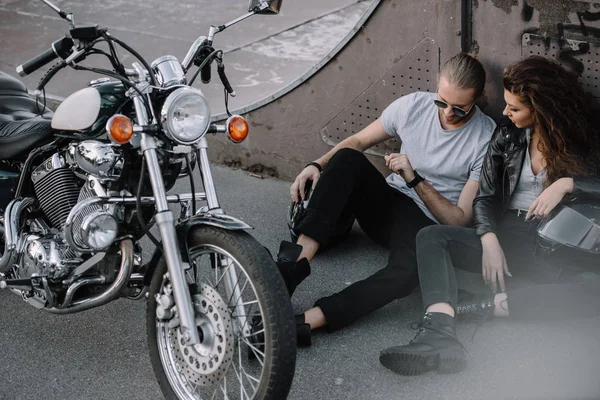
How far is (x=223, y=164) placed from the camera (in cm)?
582

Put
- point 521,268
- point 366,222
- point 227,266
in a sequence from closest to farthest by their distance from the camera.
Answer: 1. point 227,266
2. point 521,268
3. point 366,222

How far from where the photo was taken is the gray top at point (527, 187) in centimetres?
385

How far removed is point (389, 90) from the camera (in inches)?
192

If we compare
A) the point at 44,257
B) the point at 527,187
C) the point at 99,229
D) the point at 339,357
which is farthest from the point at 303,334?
the point at 527,187

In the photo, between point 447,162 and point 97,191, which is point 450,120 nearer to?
point 447,162

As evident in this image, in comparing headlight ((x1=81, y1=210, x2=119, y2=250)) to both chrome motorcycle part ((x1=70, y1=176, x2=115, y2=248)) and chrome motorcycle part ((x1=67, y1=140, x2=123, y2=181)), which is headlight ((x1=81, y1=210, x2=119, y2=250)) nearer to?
chrome motorcycle part ((x1=70, y1=176, x2=115, y2=248))

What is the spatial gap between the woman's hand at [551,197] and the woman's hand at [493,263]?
0.70 ft

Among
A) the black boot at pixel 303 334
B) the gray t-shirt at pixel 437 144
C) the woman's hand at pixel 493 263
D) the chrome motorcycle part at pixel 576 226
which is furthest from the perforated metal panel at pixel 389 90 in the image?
the black boot at pixel 303 334

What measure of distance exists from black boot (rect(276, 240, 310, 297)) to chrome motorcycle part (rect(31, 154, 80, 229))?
90 cm

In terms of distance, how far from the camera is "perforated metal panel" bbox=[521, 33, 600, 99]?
413 cm

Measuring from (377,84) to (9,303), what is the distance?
219cm

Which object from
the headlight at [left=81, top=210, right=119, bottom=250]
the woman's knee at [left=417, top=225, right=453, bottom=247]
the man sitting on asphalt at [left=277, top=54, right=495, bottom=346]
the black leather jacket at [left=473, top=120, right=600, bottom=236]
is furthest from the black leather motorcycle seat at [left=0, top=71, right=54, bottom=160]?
the black leather jacket at [left=473, top=120, right=600, bottom=236]

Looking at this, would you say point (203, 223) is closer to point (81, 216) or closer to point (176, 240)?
point (176, 240)

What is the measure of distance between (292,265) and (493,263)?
84 cm
